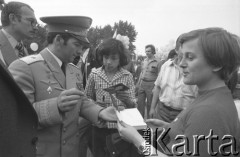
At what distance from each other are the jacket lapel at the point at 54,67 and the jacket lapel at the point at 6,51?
0.89 meters

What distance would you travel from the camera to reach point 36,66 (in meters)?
2.02

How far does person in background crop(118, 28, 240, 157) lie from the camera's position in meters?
1.34

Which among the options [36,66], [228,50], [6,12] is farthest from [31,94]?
[6,12]

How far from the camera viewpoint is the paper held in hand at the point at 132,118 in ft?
6.22

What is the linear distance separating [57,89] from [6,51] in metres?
1.20

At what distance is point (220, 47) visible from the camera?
147cm

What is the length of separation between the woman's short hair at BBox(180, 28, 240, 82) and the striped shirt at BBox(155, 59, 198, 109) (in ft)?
6.35

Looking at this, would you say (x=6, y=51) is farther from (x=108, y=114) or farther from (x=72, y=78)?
(x=108, y=114)

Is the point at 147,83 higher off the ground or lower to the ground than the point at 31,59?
lower

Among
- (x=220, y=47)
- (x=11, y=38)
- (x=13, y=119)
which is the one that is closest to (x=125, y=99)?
(x=220, y=47)

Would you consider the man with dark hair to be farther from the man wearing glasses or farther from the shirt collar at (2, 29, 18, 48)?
the shirt collar at (2, 29, 18, 48)

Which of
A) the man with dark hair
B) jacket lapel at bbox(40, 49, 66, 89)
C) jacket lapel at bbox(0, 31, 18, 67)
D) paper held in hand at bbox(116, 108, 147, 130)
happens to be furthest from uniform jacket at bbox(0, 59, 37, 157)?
the man with dark hair

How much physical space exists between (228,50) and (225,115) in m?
0.38

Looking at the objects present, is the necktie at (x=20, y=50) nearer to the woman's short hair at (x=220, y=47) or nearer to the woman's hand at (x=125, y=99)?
the woman's hand at (x=125, y=99)
